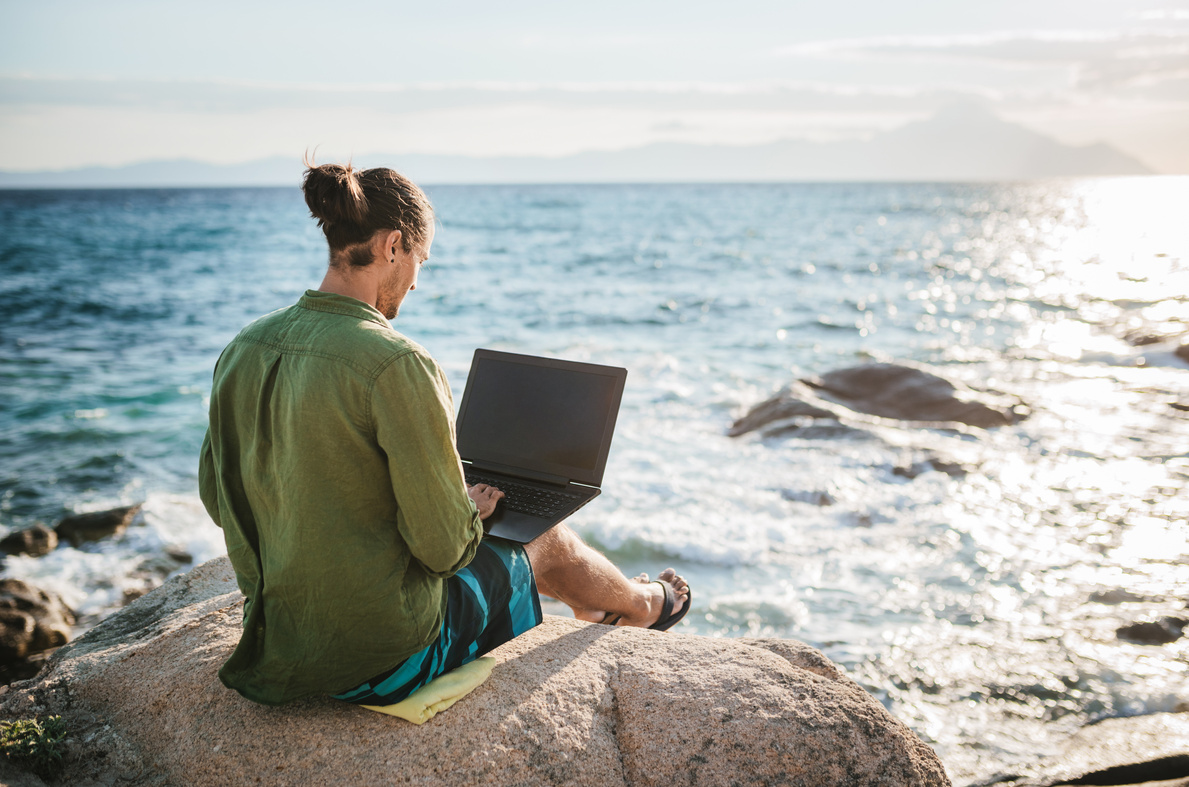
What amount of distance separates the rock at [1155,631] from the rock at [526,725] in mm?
2840

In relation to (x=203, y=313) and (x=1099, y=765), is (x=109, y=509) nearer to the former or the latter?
(x=1099, y=765)

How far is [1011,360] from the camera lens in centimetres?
1252

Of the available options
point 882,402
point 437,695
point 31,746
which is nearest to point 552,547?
point 437,695

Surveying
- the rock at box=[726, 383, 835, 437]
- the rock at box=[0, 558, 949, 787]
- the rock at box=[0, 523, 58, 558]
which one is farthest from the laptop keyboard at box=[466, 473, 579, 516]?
the rock at box=[726, 383, 835, 437]

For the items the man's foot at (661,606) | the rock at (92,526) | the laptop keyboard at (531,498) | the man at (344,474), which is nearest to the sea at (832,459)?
the rock at (92,526)

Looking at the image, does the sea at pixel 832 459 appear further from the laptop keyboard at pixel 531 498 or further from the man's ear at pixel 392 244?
the man's ear at pixel 392 244

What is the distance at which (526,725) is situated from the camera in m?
2.66

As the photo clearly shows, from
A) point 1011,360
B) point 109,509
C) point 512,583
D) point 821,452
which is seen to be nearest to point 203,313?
point 109,509

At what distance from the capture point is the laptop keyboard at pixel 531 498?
3.19 m

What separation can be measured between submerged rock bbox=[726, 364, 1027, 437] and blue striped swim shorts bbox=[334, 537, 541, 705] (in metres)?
6.51

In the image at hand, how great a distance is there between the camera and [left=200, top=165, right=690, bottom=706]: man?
6.98 ft

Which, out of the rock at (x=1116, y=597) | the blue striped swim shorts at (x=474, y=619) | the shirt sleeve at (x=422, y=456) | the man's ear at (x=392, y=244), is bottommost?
the rock at (x=1116, y=597)

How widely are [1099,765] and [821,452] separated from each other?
510 cm

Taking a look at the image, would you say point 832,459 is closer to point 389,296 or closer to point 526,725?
point 526,725
